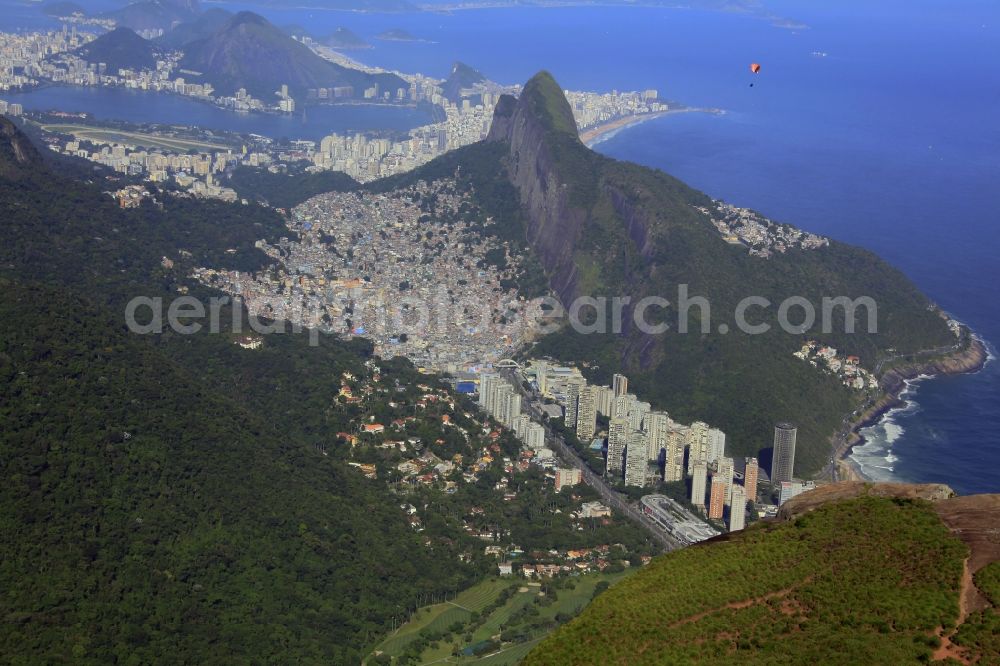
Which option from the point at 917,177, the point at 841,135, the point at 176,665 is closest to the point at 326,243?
the point at 176,665

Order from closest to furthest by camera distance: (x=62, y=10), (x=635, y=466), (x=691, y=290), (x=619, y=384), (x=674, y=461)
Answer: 1. (x=635, y=466)
2. (x=674, y=461)
3. (x=619, y=384)
4. (x=691, y=290)
5. (x=62, y=10)

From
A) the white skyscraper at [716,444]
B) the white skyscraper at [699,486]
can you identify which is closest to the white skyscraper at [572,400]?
the white skyscraper at [716,444]

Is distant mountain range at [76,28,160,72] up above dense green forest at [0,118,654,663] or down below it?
above

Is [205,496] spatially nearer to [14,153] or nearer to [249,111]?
[14,153]

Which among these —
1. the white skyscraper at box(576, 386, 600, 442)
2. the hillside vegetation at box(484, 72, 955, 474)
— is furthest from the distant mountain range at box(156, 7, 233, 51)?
the white skyscraper at box(576, 386, 600, 442)

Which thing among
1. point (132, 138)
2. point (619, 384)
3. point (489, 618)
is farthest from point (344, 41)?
point (489, 618)

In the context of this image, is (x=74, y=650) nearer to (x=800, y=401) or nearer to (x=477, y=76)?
(x=800, y=401)

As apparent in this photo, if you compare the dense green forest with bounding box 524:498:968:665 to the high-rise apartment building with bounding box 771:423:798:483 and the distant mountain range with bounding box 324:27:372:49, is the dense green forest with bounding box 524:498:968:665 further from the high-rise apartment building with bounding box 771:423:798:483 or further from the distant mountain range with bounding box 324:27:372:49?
the distant mountain range with bounding box 324:27:372:49
